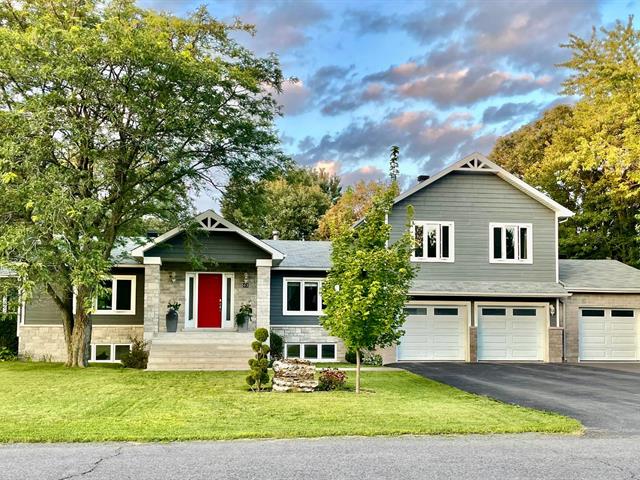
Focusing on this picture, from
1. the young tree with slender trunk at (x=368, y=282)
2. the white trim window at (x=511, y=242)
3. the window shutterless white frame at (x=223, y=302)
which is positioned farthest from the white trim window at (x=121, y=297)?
the white trim window at (x=511, y=242)

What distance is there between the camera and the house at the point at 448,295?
920 inches

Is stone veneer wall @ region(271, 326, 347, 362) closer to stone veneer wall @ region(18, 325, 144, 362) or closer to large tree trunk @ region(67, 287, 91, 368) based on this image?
stone veneer wall @ region(18, 325, 144, 362)

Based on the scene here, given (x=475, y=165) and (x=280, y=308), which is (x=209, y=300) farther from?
(x=475, y=165)

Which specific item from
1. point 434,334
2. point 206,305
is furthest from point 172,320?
point 434,334

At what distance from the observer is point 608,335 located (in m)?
24.1

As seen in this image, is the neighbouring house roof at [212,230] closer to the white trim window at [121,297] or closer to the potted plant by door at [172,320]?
the white trim window at [121,297]

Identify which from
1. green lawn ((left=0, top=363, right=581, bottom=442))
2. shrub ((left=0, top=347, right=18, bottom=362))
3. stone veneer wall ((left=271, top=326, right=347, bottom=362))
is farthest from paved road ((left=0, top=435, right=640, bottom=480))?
shrub ((left=0, top=347, right=18, bottom=362))

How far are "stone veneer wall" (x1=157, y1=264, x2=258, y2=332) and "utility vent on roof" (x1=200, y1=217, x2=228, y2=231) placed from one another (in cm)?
188

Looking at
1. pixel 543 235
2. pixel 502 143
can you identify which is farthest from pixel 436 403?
pixel 502 143

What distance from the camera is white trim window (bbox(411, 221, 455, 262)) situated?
2383 centimetres

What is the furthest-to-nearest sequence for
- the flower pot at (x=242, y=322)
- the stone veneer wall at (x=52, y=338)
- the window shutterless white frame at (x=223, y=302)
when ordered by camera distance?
the window shutterless white frame at (x=223, y=302) → the flower pot at (x=242, y=322) → the stone veneer wall at (x=52, y=338)

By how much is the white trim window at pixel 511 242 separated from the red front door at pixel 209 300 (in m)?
10.4

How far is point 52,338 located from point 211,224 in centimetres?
720

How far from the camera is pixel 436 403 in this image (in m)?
12.9
